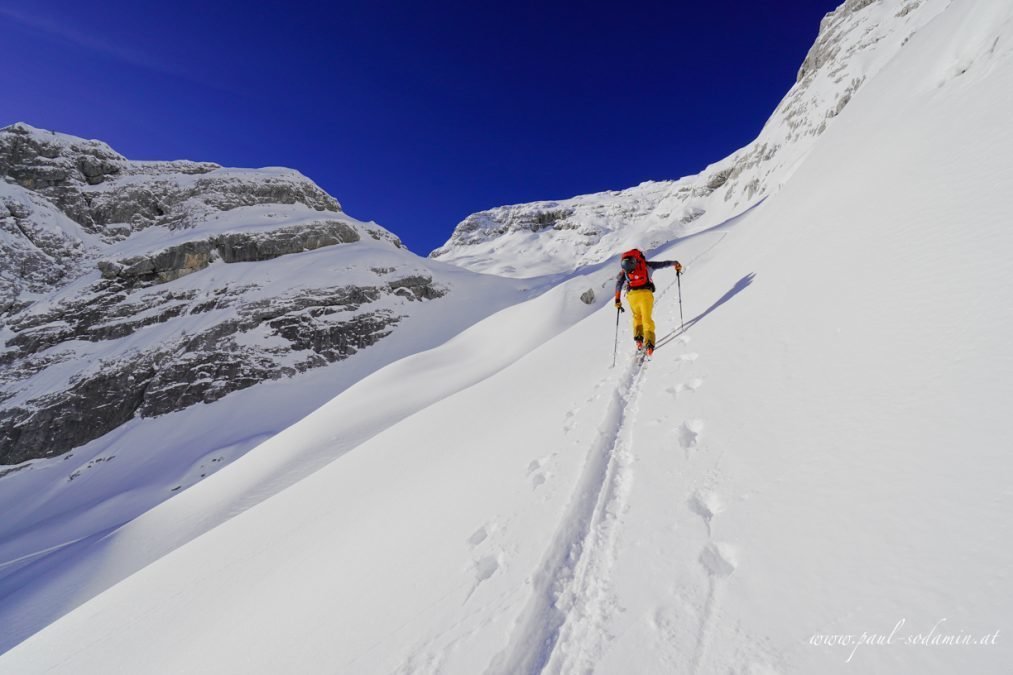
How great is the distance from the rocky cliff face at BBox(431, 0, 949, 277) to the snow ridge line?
591 inches

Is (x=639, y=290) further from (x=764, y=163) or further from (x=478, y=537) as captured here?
(x=764, y=163)

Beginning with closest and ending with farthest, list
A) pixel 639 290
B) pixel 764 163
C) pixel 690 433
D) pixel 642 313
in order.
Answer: pixel 690 433 < pixel 642 313 < pixel 639 290 < pixel 764 163

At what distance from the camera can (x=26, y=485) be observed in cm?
2925

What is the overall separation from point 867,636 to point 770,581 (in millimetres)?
385

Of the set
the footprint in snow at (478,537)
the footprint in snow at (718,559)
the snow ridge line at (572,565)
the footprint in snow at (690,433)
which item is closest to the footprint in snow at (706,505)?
the footprint in snow at (718,559)

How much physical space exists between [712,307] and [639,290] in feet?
4.31

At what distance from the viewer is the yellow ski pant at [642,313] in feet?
22.4

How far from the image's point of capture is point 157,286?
40531mm

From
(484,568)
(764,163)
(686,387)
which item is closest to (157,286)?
(484,568)

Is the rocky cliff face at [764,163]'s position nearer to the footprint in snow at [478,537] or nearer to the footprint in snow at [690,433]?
the footprint in snow at [690,433]

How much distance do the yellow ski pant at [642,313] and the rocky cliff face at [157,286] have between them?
34492 millimetres

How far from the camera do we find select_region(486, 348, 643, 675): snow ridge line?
2146 mm

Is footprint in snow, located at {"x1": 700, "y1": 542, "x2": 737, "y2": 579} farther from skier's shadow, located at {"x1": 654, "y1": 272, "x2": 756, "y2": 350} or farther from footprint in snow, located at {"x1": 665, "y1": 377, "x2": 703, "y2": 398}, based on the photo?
skier's shadow, located at {"x1": 654, "y1": 272, "x2": 756, "y2": 350}

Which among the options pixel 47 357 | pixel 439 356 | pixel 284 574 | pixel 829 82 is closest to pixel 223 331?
pixel 47 357
